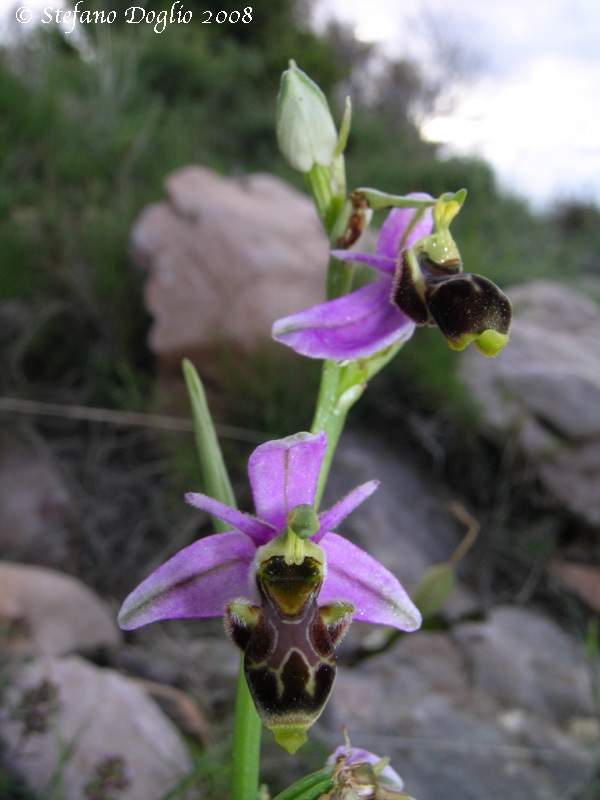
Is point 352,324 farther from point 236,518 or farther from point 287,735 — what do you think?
point 287,735

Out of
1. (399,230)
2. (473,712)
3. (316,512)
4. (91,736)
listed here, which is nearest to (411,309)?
(399,230)

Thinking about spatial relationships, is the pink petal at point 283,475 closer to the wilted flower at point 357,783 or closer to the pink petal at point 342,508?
the pink petal at point 342,508

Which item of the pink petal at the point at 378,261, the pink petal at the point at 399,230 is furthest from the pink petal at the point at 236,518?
the pink petal at the point at 399,230

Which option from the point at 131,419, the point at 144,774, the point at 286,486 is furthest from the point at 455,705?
the point at 131,419

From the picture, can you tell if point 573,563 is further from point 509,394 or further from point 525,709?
point 525,709

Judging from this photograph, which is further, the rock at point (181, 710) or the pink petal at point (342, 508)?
the rock at point (181, 710)

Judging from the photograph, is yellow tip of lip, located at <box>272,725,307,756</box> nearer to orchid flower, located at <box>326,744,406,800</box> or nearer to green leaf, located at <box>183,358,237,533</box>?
orchid flower, located at <box>326,744,406,800</box>

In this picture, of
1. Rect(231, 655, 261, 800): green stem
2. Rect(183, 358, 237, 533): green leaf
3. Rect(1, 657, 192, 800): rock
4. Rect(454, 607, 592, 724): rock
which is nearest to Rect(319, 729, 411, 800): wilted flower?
Rect(231, 655, 261, 800): green stem
